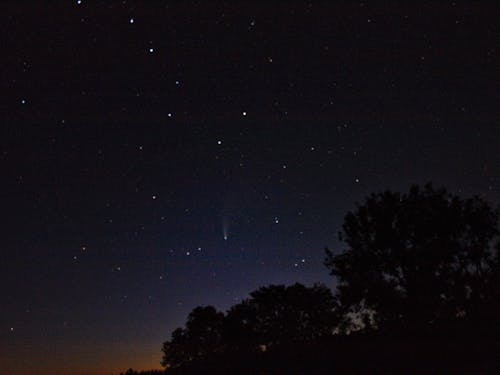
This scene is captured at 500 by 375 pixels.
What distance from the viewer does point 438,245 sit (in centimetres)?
2941

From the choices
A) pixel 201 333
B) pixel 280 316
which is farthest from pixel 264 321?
pixel 201 333

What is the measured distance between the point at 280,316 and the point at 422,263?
1365 inches

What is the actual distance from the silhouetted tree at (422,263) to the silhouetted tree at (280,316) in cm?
2533

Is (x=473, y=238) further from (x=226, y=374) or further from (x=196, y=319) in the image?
(x=196, y=319)

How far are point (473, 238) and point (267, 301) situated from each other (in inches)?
1415

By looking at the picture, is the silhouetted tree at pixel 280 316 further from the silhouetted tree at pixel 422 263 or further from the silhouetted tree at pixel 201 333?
the silhouetted tree at pixel 422 263

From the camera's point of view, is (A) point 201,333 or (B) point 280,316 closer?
(B) point 280,316

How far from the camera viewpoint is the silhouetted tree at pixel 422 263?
96.0 feet

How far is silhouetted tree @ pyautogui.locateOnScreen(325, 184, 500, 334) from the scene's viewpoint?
29266mm

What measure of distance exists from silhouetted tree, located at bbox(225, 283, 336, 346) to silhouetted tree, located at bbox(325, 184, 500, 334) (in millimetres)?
25333

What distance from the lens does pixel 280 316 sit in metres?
61.9

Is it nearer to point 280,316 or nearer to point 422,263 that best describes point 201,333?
point 280,316

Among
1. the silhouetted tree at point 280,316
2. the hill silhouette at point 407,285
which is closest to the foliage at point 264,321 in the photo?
→ the silhouetted tree at point 280,316

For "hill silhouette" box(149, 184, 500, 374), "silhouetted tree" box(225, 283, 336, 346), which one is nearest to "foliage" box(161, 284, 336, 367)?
"silhouetted tree" box(225, 283, 336, 346)
